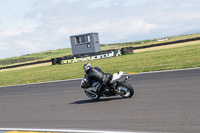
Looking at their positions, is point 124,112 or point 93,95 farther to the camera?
point 93,95

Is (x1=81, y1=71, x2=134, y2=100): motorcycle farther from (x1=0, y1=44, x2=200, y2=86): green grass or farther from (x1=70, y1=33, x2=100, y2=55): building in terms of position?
(x1=70, y1=33, x2=100, y2=55): building

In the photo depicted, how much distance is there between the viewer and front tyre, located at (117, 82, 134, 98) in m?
8.38

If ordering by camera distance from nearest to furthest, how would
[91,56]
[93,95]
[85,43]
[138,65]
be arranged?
[93,95], [138,65], [91,56], [85,43]

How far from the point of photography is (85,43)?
3619cm

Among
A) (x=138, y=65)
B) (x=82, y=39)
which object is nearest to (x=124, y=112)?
(x=138, y=65)

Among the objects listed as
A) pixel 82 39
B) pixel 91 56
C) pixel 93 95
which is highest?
pixel 82 39

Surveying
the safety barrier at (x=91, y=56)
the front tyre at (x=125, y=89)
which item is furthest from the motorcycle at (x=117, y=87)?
the safety barrier at (x=91, y=56)

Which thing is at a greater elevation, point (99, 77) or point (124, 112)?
point (99, 77)

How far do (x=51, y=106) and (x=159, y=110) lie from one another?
163 inches

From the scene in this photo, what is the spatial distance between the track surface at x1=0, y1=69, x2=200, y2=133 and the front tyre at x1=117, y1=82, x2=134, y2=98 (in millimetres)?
220

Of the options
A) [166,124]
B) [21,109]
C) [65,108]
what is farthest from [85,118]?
[21,109]

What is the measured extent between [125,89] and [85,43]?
92.2ft

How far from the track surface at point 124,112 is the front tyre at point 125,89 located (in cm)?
22

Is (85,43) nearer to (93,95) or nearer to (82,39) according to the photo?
(82,39)
